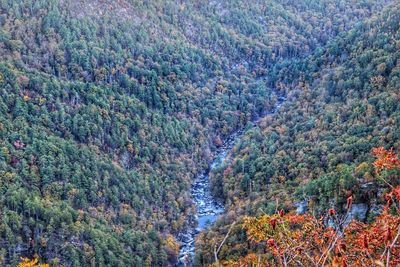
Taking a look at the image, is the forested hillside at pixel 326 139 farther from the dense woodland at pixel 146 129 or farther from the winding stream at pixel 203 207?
the winding stream at pixel 203 207

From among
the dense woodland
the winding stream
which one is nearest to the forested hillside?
the dense woodland

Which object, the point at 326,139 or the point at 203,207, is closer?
the point at 326,139

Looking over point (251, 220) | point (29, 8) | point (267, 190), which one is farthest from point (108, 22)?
point (251, 220)

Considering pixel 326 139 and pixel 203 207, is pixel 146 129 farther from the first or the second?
pixel 326 139

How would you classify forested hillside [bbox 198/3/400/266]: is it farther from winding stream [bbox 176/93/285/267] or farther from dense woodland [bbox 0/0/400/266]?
winding stream [bbox 176/93/285/267]

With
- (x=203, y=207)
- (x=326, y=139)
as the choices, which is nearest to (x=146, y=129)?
(x=203, y=207)

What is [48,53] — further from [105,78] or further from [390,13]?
[390,13]
